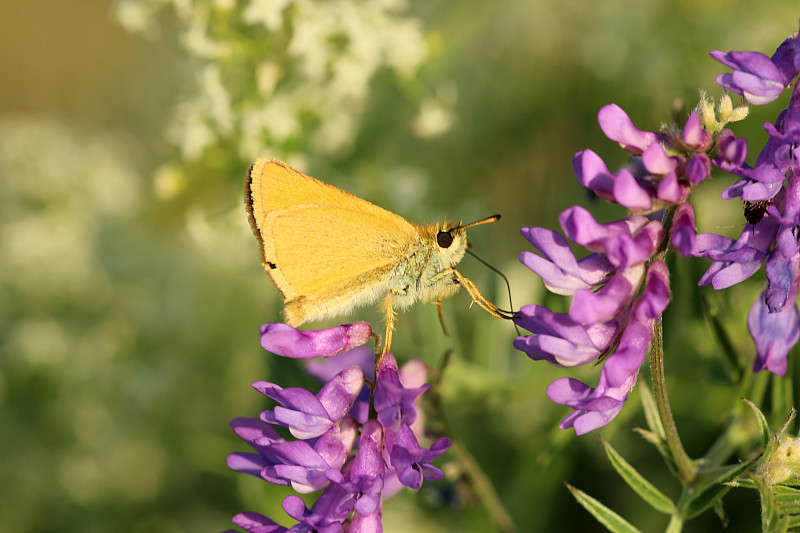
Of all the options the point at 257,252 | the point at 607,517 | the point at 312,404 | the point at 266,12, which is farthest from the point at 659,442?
the point at 257,252

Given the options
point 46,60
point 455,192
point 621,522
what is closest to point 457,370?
point 621,522

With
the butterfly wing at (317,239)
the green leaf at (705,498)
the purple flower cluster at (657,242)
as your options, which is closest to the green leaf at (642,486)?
the green leaf at (705,498)

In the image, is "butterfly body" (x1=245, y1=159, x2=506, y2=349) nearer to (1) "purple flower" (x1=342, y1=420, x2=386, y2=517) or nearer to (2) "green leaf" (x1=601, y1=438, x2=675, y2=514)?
(1) "purple flower" (x1=342, y1=420, x2=386, y2=517)

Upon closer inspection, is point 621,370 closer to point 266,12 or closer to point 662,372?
point 662,372

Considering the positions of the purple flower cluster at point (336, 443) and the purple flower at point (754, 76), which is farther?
the purple flower cluster at point (336, 443)

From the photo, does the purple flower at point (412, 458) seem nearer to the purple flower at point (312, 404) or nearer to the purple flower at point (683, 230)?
the purple flower at point (312, 404)
